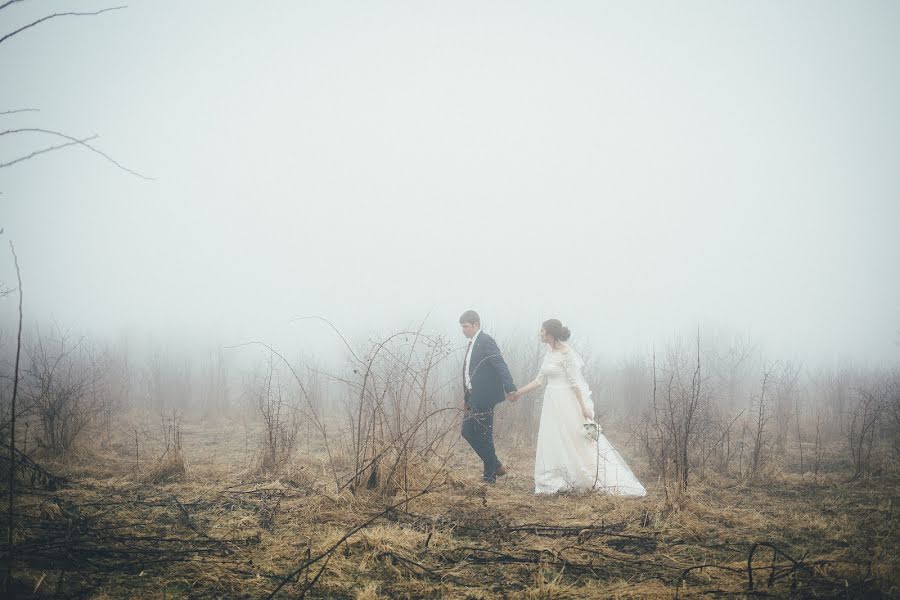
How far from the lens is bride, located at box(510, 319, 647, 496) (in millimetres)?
5008

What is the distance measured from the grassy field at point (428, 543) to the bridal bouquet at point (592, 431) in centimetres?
72

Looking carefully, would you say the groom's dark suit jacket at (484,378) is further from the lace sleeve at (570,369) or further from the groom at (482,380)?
the lace sleeve at (570,369)

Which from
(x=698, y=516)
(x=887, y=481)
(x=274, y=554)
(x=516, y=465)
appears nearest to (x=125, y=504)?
(x=274, y=554)

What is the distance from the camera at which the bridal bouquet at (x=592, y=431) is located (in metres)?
4.99

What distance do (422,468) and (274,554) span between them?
1.83m

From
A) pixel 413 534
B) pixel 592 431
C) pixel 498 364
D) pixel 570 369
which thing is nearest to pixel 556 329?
pixel 570 369

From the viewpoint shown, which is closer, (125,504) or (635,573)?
(635,573)

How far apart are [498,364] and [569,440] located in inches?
49.8

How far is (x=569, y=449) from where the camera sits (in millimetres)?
5211

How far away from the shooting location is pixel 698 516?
11.9 ft

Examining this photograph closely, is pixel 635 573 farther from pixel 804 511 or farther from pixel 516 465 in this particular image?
pixel 516 465

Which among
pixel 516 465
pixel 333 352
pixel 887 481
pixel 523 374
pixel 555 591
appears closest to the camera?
pixel 555 591

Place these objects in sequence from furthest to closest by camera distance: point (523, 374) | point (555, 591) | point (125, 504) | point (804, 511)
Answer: point (523, 374)
point (804, 511)
point (125, 504)
point (555, 591)

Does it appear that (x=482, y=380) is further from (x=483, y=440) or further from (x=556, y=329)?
(x=556, y=329)
